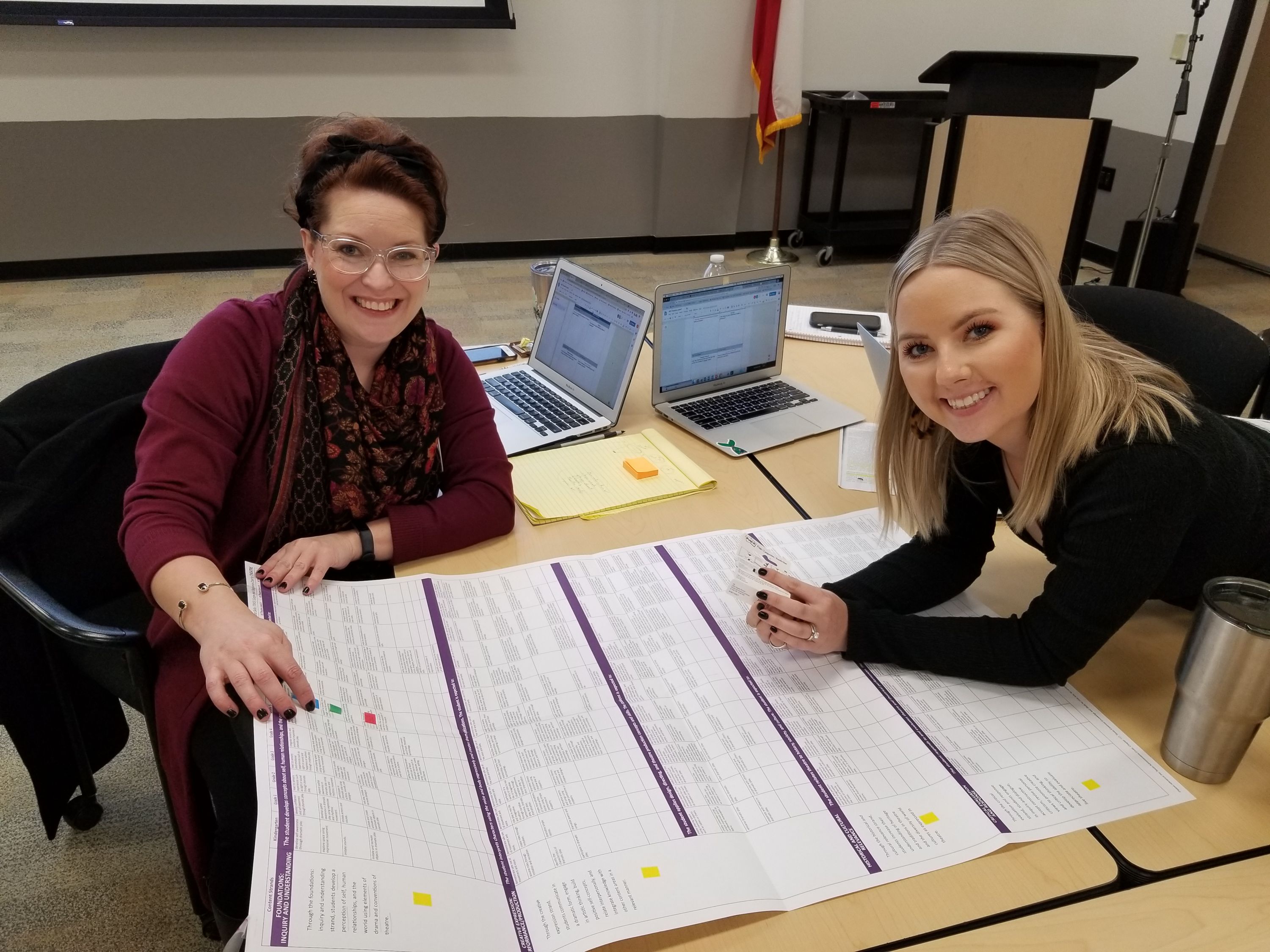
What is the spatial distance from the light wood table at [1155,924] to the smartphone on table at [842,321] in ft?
4.70

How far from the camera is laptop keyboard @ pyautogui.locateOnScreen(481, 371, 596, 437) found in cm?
164

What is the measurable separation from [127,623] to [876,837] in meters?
1.12

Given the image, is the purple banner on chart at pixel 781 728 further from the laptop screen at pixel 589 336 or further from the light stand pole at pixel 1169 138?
the light stand pole at pixel 1169 138

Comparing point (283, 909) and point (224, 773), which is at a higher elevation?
point (283, 909)

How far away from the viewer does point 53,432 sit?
49.1 inches

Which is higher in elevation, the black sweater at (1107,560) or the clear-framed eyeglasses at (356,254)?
the clear-framed eyeglasses at (356,254)

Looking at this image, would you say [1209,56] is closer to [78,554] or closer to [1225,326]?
[1225,326]

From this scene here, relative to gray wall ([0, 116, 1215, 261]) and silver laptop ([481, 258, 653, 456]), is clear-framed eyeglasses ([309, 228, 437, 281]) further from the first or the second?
gray wall ([0, 116, 1215, 261])

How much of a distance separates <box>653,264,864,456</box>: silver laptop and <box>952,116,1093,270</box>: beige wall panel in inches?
81.4

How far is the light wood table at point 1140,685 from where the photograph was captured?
85 centimetres

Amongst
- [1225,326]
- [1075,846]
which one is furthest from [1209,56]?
[1075,846]

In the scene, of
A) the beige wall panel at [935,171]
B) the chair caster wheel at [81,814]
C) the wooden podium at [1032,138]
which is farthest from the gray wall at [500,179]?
the chair caster wheel at [81,814]

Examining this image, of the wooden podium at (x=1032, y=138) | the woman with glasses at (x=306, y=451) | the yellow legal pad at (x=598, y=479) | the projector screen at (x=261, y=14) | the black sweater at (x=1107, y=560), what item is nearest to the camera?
the black sweater at (x=1107, y=560)

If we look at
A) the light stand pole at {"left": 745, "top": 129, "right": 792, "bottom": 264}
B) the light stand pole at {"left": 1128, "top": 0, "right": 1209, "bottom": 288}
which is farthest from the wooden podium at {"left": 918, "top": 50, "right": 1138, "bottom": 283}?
the light stand pole at {"left": 745, "top": 129, "right": 792, "bottom": 264}
